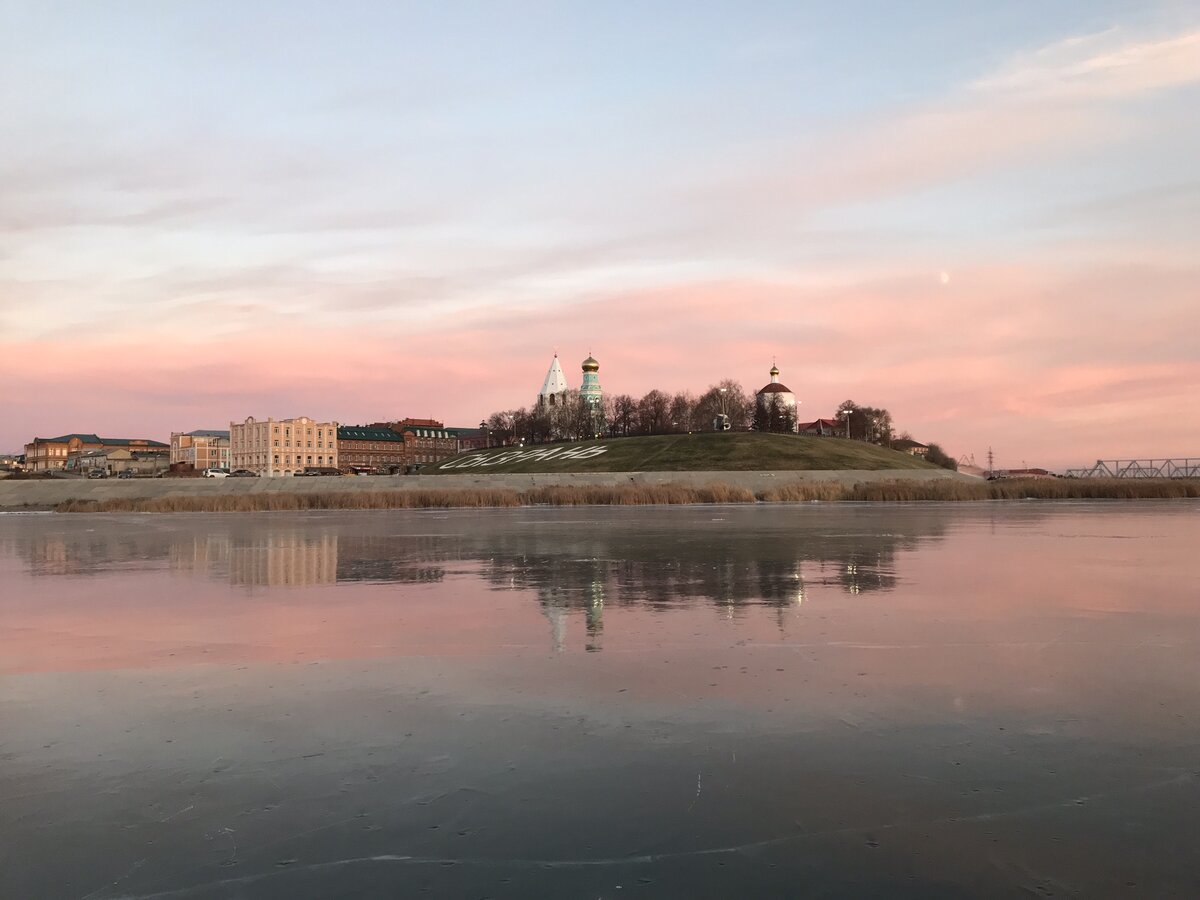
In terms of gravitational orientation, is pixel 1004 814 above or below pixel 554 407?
below

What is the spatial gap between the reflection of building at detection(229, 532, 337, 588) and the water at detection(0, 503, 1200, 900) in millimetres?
2290

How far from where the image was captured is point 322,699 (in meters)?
8.34

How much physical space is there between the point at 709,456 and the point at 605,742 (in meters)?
117

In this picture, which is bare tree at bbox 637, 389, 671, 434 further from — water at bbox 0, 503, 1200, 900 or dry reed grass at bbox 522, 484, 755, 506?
water at bbox 0, 503, 1200, 900

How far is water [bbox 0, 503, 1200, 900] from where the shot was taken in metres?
4.90

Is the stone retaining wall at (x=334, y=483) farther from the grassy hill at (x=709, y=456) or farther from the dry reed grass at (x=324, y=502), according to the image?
the grassy hill at (x=709, y=456)

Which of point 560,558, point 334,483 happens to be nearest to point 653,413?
point 334,483

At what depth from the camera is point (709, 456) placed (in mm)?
122625

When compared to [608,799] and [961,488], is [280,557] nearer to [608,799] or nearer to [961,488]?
[608,799]

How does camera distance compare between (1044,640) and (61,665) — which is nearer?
(61,665)

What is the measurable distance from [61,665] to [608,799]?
722 centimetres

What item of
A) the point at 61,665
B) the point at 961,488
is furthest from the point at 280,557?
the point at 961,488

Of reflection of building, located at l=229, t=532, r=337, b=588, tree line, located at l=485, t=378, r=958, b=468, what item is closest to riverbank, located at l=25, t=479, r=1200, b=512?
reflection of building, located at l=229, t=532, r=337, b=588

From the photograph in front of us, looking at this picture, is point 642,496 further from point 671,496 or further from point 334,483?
point 334,483
